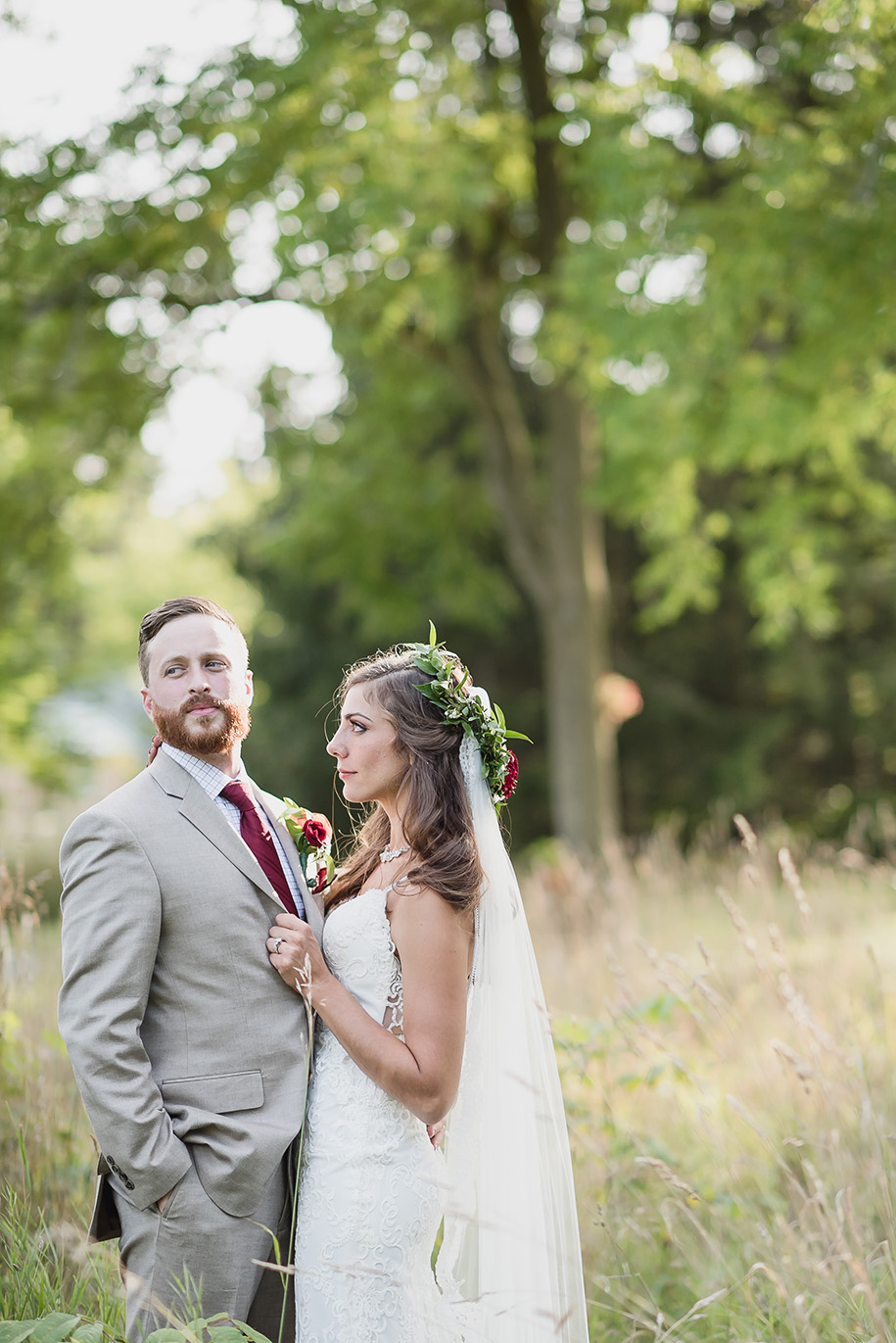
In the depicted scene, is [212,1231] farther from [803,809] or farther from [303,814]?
[803,809]

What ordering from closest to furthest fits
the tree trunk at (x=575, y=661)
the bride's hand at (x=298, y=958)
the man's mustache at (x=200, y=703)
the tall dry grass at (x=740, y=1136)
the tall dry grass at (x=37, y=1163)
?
the bride's hand at (x=298, y=958) → the man's mustache at (x=200, y=703) → the tall dry grass at (x=37, y=1163) → the tall dry grass at (x=740, y=1136) → the tree trunk at (x=575, y=661)

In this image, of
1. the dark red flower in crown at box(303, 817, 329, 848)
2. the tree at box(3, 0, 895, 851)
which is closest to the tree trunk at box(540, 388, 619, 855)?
the tree at box(3, 0, 895, 851)

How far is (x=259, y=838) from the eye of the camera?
2.97m

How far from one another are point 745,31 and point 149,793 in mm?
11105

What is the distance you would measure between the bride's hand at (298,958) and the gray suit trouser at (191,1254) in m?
0.47

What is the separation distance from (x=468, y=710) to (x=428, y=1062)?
953mm

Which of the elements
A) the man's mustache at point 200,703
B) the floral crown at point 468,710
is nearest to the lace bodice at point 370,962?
the floral crown at point 468,710

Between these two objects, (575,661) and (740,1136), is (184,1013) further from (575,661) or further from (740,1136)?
(575,661)

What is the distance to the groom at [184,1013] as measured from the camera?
2.53m

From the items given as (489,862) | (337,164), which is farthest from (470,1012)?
(337,164)

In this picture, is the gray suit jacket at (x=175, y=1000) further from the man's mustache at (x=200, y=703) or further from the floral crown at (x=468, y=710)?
the floral crown at (x=468, y=710)

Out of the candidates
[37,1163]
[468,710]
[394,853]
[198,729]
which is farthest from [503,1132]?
[37,1163]

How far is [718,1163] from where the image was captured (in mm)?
4016

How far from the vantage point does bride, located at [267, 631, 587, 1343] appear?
2.78 meters
